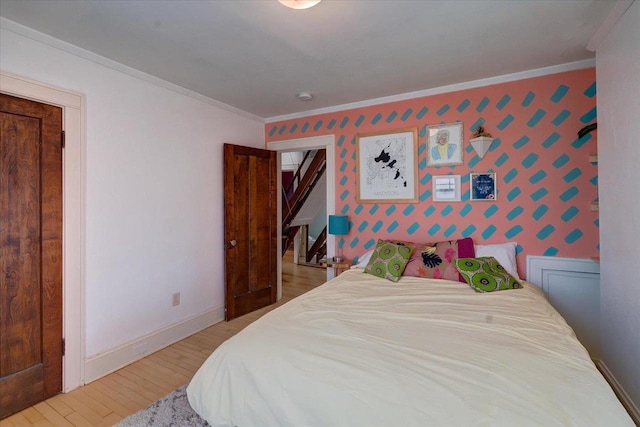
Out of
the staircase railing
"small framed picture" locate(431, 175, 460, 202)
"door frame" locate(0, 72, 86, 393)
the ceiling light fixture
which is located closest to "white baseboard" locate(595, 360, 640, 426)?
"small framed picture" locate(431, 175, 460, 202)

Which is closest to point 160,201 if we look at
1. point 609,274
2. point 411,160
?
point 411,160

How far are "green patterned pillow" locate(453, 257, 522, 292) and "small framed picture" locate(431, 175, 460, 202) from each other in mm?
719

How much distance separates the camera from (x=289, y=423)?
123 centimetres

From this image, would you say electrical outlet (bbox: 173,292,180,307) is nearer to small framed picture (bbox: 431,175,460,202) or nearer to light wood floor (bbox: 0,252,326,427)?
light wood floor (bbox: 0,252,326,427)

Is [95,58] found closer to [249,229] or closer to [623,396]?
[249,229]

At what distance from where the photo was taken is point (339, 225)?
138 inches

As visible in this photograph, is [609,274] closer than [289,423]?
No

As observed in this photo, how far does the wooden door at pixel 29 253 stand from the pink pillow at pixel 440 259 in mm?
2740

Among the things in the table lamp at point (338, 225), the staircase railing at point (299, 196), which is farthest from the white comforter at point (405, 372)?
the staircase railing at point (299, 196)

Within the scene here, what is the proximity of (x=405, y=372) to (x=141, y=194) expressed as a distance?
8.40ft

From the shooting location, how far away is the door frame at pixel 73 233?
2.20 metres

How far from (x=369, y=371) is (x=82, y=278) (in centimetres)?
223

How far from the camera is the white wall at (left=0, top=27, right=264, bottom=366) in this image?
234cm

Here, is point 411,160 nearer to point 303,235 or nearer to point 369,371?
point 369,371
